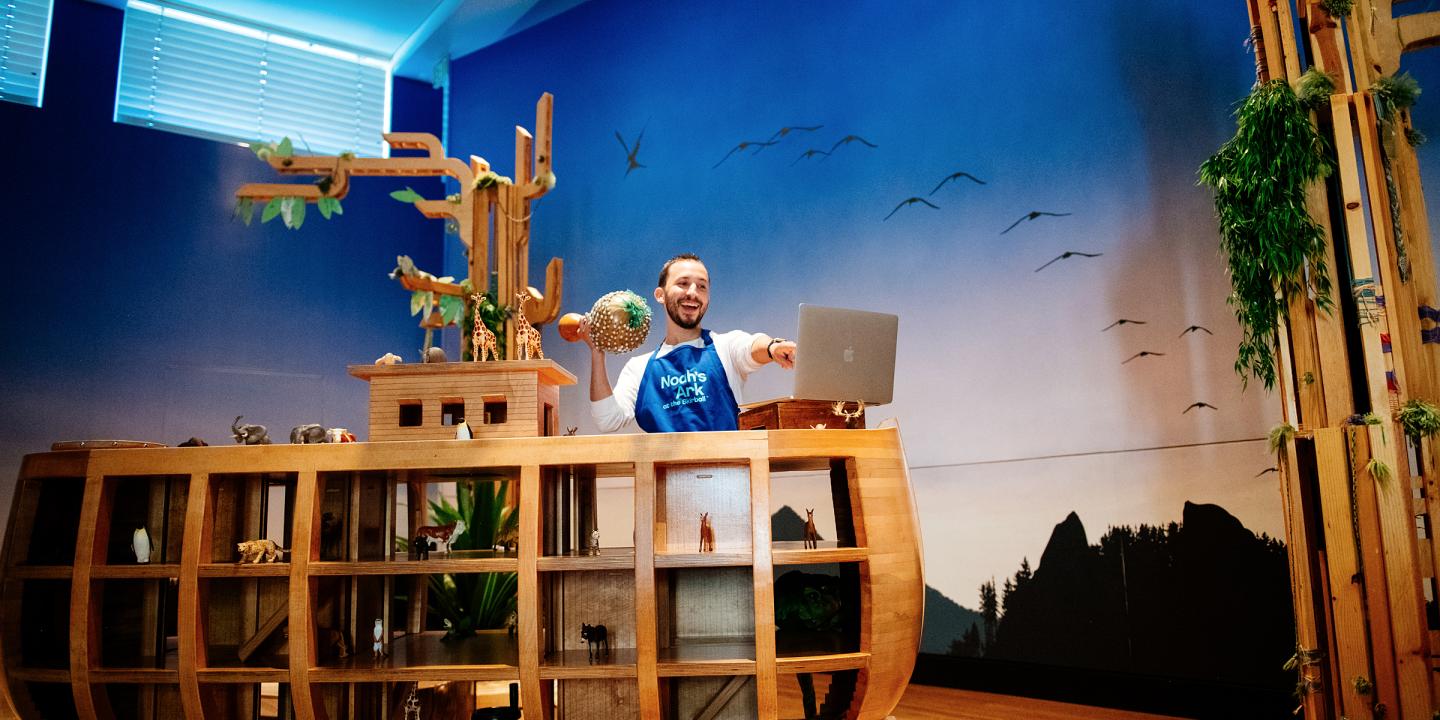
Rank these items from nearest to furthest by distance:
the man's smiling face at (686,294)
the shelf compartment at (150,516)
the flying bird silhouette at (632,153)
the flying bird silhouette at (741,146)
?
the shelf compartment at (150,516)
the man's smiling face at (686,294)
the flying bird silhouette at (741,146)
the flying bird silhouette at (632,153)

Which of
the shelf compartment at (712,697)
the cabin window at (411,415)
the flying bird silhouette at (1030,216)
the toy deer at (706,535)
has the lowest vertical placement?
the shelf compartment at (712,697)

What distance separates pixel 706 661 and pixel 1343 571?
6.34ft

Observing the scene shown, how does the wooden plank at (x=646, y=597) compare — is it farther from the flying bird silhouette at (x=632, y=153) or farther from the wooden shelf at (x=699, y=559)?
the flying bird silhouette at (x=632, y=153)

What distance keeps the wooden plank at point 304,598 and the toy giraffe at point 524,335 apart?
703 millimetres

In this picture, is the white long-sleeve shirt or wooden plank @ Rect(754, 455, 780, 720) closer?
wooden plank @ Rect(754, 455, 780, 720)

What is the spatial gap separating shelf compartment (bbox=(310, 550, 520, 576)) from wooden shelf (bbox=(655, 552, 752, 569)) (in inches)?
15.2

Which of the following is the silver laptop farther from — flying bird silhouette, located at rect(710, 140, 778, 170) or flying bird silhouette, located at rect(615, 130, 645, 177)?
flying bird silhouette, located at rect(615, 130, 645, 177)

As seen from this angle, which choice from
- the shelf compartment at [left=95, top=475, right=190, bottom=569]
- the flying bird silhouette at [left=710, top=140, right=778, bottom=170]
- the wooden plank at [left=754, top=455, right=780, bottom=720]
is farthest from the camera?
the flying bird silhouette at [left=710, top=140, right=778, bottom=170]

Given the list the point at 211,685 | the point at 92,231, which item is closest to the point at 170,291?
the point at 92,231

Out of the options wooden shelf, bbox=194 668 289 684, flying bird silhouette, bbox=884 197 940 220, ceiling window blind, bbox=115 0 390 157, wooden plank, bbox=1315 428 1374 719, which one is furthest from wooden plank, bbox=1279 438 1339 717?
ceiling window blind, bbox=115 0 390 157

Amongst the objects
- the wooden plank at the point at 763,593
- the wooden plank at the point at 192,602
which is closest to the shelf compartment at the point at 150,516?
the wooden plank at the point at 192,602

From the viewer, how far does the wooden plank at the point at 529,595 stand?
238cm

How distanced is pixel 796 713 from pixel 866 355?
6.81 ft

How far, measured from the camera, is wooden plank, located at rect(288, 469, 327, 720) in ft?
8.07
